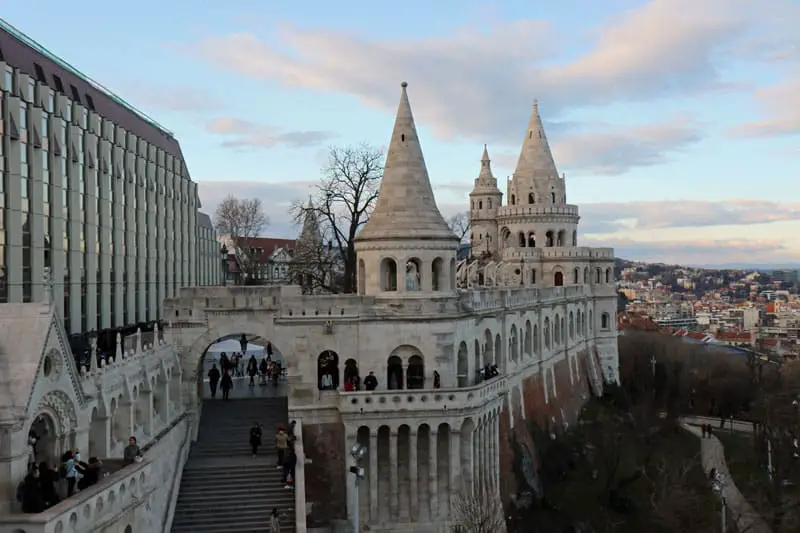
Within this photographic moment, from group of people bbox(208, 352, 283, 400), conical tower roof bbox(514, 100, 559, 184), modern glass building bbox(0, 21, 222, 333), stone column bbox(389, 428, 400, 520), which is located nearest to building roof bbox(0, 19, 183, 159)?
modern glass building bbox(0, 21, 222, 333)

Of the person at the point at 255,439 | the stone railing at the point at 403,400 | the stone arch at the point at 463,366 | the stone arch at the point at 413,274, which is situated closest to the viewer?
the person at the point at 255,439

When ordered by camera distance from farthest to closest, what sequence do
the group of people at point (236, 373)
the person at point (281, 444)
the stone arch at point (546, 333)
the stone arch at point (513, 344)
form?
the stone arch at point (546, 333) → the stone arch at point (513, 344) → the group of people at point (236, 373) → the person at point (281, 444)

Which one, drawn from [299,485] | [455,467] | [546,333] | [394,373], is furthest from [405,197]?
[546,333]

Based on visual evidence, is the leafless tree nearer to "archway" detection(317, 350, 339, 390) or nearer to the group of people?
"archway" detection(317, 350, 339, 390)

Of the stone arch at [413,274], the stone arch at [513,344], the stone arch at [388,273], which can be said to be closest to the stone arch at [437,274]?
the stone arch at [413,274]

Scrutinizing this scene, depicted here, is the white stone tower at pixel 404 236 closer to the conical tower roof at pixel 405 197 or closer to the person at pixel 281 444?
the conical tower roof at pixel 405 197

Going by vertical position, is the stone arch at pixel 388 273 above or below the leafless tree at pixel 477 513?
above

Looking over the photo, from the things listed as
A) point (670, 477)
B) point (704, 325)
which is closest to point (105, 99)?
point (670, 477)
